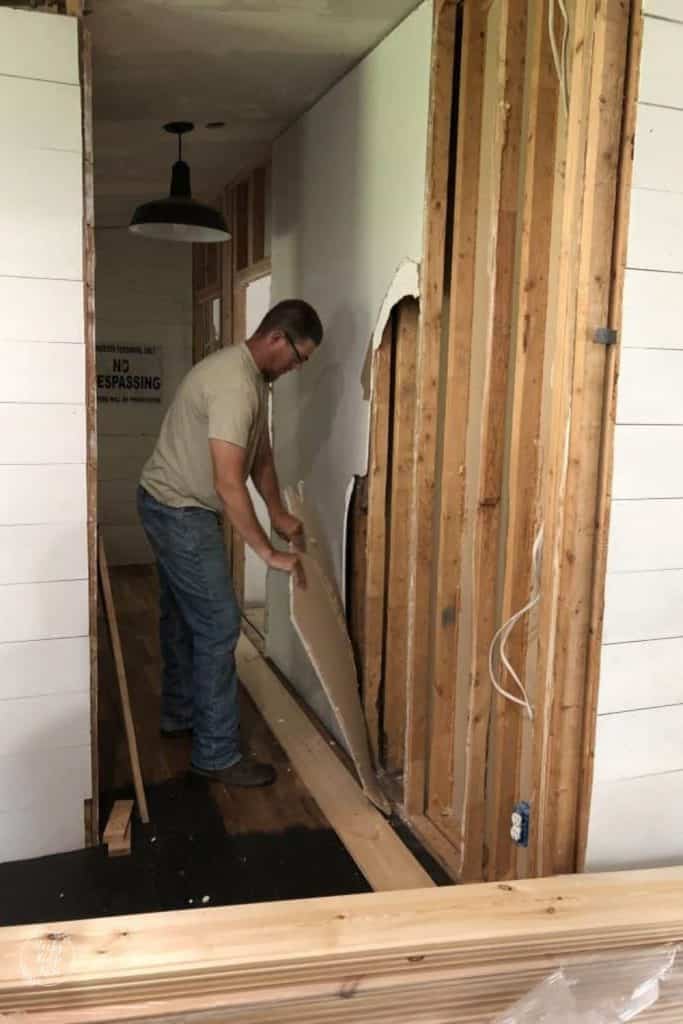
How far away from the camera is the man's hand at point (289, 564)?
3.10m

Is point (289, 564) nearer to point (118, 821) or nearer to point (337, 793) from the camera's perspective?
point (337, 793)

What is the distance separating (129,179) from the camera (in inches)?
210

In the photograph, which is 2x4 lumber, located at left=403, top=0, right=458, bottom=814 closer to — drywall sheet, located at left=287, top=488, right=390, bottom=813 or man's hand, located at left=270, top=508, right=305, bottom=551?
drywall sheet, located at left=287, top=488, right=390, bottom=813

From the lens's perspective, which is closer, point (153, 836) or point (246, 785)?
point (153, 836)

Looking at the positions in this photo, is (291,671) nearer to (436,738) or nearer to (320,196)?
(436,738)

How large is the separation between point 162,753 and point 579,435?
234cm

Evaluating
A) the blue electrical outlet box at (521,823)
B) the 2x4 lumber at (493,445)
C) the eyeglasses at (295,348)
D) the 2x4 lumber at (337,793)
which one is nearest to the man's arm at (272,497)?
the eyeglasses at (295,348)

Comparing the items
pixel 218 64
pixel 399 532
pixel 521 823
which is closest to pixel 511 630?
pixel 521 823

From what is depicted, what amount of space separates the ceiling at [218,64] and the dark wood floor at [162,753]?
258 centimetres

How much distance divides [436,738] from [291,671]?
1.56m

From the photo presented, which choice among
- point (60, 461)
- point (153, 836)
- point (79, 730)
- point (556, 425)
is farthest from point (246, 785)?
point (556, 425)

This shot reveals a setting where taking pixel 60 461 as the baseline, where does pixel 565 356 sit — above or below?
above

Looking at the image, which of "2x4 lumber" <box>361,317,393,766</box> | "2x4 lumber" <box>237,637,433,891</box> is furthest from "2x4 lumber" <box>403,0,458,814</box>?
"2x4 lumber" <box>361,317,393,766</box>

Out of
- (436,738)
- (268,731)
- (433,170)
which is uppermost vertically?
(433,170)
